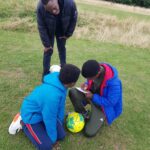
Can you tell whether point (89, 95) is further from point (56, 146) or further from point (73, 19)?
point (73, 19)

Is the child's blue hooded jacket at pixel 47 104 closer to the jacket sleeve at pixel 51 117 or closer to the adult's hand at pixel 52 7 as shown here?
the jacket sleeve at pixel 51 117

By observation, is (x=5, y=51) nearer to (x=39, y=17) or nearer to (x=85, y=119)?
(x=39, y=17)

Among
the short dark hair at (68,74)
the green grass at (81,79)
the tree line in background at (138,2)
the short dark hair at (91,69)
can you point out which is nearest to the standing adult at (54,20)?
the green grass at (81,79)

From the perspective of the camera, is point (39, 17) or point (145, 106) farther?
point (145, 106)

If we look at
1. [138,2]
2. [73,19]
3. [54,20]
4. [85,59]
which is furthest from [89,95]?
[138,2]

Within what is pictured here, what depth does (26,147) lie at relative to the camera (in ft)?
11.2

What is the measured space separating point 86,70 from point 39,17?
160 centimetres

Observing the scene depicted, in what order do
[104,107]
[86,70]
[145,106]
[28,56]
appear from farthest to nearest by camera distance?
[28,56] → [145,106] → [104,107] → [86,70]

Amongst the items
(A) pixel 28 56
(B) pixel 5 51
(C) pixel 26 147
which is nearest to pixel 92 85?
(C) pixel 26 147

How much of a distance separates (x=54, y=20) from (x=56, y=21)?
113 mm

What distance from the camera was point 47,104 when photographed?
3.06 meters

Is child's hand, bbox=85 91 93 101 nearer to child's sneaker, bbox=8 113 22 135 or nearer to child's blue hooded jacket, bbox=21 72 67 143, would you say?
child's blue hooded jacket, bbox=21 72 67 143

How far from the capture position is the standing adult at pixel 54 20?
405cm

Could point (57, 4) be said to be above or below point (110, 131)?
above
